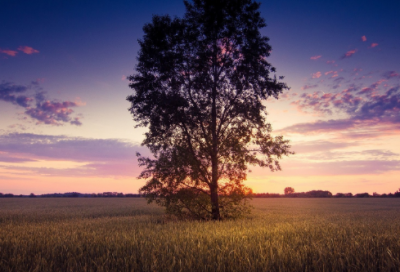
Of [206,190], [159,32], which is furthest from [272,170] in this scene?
[159,32]

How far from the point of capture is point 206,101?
1706cm

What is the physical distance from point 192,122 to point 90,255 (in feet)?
37.1

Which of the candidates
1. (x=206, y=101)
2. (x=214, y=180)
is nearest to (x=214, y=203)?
(x=214, y=180)

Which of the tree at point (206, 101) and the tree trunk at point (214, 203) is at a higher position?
the tree at point (206, 101)

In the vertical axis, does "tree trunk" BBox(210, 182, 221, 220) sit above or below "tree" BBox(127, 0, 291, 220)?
below

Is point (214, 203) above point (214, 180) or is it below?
below

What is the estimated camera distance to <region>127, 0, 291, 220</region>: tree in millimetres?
16297

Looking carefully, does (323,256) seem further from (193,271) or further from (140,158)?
(140,158)

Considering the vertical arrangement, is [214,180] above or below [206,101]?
below

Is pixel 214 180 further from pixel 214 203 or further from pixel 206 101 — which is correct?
pixel 206 101

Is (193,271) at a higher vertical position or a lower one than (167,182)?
lower

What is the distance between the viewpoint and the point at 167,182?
53.4ft

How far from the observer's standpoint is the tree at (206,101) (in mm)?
16297

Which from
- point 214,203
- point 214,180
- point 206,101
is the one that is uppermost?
point 206,101
